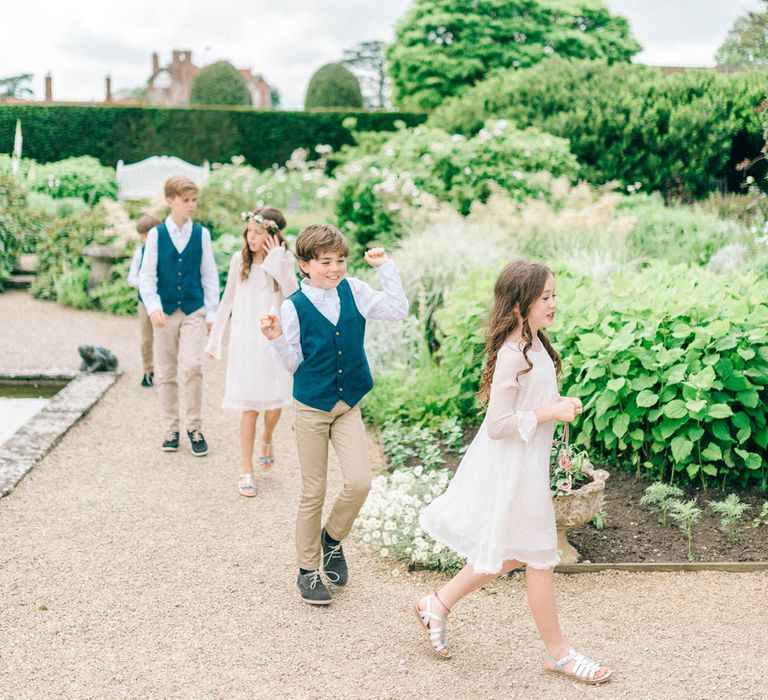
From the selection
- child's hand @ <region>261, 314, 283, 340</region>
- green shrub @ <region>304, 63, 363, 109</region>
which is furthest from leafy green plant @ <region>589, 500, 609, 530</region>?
green shrub @ <region>304, 63, 363, 109</region>

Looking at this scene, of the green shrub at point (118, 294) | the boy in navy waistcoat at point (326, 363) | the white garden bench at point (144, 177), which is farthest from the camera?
the white garden bench at point (144, 177)

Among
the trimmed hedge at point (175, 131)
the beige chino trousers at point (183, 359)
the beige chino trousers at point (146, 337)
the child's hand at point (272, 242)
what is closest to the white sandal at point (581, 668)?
the child's hand at point (272, 242)

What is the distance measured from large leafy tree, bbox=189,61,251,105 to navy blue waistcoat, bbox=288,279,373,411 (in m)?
24.4

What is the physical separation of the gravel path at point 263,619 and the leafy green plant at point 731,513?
1.08 ft

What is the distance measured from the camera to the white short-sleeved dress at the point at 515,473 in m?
2.83

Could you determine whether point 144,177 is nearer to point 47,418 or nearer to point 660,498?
point 47,418

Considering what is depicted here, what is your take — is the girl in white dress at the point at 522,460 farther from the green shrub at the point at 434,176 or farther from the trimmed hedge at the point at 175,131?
the trimmed hedge at the point at 175,131

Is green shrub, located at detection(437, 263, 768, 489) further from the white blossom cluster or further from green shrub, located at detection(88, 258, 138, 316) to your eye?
green shrub, located at detection(88, 258, 138, 316)

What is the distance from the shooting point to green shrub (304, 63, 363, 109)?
26.0 m

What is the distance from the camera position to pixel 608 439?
15.1 feet

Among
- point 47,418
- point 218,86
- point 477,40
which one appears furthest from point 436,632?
point 477,40

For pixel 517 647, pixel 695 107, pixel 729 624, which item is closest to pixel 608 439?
pixel 729 624

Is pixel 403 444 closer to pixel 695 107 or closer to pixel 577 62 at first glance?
pixel 695 107

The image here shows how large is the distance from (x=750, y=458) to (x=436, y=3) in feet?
85.2
